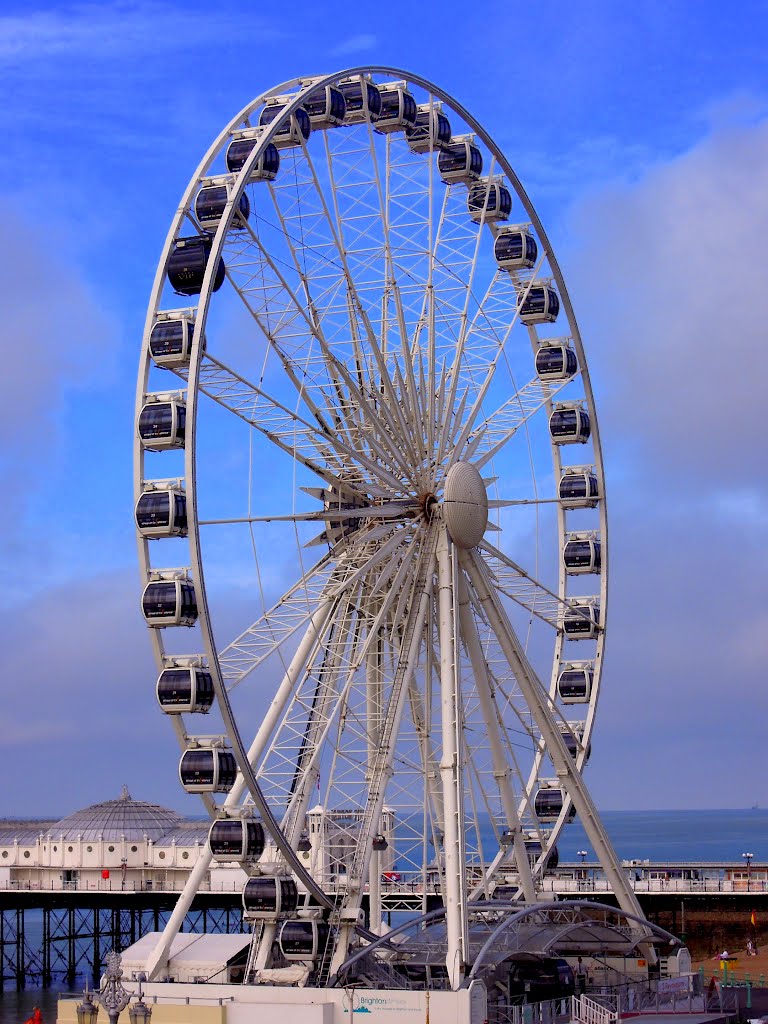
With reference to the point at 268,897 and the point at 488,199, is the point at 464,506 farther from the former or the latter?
the point at 488,199

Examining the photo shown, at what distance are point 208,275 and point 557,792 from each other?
21079mm

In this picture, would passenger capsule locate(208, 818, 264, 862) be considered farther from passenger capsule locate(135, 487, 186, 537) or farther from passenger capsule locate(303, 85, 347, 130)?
passenger capsule locate(303, 85, 347, 130)

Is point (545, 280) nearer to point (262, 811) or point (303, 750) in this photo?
point (303, 750)

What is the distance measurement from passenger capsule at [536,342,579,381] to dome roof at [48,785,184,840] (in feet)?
135

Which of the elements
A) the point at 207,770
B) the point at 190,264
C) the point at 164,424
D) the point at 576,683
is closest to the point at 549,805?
the point at 576,683

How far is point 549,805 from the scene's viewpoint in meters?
55.9

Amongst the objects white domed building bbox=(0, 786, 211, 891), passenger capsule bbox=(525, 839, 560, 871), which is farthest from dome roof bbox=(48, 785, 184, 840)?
passenger capsule bbox=(525, 839, 560, 871)

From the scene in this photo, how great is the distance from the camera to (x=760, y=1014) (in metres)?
51.7

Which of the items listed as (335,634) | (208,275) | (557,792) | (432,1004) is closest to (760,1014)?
(557,792)

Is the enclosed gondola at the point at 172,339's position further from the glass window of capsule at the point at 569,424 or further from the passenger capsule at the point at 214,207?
the glass window of capsule at the point at 569,424

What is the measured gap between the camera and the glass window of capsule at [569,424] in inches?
2290

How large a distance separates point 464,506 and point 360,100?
1255cm

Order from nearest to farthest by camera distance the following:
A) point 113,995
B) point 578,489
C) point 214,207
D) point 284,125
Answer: point 113,995, point 214,207, point 284,125, point 578,489

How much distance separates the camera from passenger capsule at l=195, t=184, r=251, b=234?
4603 centimetres
